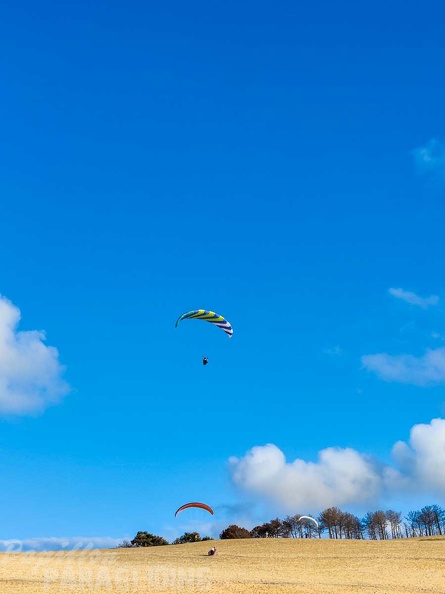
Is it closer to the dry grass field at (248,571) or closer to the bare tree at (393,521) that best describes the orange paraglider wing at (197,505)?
the dry grass field at (248,571)

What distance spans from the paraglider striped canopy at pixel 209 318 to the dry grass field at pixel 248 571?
63.0ft

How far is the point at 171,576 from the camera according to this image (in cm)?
4153

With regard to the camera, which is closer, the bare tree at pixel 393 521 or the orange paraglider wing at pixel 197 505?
the orange paraglider wing at pixel 197 505

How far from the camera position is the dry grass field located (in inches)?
1396

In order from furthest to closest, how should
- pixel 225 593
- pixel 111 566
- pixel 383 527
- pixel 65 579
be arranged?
pixel 383 527, pixel 111 566, pixel 65 579, pixel 225 593

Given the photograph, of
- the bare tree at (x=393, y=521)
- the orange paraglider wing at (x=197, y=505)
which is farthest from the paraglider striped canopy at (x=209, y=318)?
the bare tree at (x=393, y=521)

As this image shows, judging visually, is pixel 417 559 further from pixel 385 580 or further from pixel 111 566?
pixel 111 566

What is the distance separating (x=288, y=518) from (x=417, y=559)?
256 ft

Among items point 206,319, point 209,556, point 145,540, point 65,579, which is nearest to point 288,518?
point 145,540

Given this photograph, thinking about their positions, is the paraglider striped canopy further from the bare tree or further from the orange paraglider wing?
the bare tree

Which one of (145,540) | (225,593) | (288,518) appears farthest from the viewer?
(288,518)

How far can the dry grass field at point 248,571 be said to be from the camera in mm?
35469

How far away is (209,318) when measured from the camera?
53688 millimetres

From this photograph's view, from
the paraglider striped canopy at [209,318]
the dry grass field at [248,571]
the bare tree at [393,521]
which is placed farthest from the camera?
the bare tree at [393,521]
